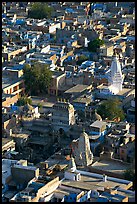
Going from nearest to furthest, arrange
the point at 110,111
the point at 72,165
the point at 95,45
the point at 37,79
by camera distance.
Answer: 1. the point at 72,165
2. the point at 110,111
3. the point at 37,79
4. the point at 95,45

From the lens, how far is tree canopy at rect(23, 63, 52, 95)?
84.8 feet

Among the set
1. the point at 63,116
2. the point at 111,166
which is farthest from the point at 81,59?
the point at 111,166

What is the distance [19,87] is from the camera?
1029 inches

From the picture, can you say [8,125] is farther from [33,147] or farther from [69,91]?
[69,91]

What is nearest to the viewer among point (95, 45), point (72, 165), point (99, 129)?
point (72, 165)

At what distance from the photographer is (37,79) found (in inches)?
1023

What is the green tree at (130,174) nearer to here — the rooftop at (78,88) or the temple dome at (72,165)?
the temple dome at (72,165)

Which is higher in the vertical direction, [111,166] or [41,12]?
[41,12]

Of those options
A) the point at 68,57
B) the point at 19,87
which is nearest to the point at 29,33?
the point at 68,57

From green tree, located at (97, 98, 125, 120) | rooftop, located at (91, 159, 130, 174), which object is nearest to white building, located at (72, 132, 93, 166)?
rooftop, located at (91, 159, 130, 174)

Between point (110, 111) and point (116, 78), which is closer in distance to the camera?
point (110, 111)

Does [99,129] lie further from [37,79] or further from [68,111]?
[37,79]

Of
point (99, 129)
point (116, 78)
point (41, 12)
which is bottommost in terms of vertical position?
point (99, 129)

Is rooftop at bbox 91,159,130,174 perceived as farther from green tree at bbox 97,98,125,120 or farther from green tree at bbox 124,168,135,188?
green tree at bbox 97,98,125,120
